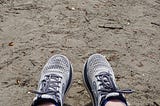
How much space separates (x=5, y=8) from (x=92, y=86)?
145cm

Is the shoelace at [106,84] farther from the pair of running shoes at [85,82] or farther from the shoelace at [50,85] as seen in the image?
the shoelace at [50,85]

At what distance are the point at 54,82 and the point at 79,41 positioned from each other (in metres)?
0.79

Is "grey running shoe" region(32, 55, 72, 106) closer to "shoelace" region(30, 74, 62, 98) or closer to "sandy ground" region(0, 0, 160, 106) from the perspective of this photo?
"shoelace" region(30, 74, 62, 98)

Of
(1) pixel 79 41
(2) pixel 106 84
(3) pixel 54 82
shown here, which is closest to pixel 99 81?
(2) pixel 106 84

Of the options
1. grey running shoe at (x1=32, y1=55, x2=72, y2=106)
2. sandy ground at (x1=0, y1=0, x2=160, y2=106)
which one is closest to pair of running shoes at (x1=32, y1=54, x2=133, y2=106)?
grey running shoe at (x1=32, y1=55, x2=72, y2=106)

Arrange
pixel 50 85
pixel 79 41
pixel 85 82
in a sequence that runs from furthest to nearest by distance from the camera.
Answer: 1. pixel 79 41
2. pixel 85 82
3. pixel 50 85

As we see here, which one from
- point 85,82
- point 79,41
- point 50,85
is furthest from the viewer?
point 79,41

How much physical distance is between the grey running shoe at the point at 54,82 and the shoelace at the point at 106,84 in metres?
0.21

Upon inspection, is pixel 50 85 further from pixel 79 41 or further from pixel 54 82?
pixel 79 41

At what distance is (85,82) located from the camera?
2139mm

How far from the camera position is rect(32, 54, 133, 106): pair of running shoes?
1831 millimetres

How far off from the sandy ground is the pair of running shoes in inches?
7.9

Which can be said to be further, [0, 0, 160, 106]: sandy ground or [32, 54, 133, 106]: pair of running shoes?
[0, 0, 160, 106]: sandy ground

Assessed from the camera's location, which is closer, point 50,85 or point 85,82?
point 50,85
